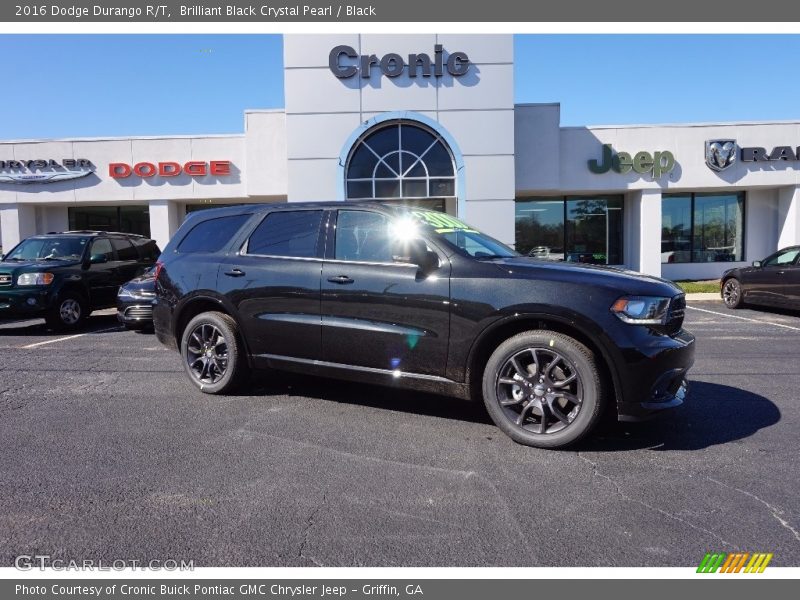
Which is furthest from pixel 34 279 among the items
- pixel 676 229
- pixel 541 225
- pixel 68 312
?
pixel 676 229

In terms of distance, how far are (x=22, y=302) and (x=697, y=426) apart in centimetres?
1009

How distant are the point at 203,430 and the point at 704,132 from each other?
64.9ft

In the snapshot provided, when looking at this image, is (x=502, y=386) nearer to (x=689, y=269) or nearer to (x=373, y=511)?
(x=373, y=511)

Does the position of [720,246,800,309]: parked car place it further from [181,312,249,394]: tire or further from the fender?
[181,312,249,394]: tire

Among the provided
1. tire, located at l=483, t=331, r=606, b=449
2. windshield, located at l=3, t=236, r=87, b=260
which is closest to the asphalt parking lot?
tire, located at l=483, t=331, r=606, b=449

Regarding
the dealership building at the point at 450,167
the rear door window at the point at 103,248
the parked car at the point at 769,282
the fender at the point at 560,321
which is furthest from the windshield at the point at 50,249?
the parked car at the point at 769,282

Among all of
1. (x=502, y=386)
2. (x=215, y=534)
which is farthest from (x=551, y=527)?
(x=215, y=534)

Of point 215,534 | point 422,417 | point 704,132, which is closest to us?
point 215,534

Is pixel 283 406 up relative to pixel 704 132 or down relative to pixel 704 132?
down

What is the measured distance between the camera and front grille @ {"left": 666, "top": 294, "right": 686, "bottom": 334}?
3865mm

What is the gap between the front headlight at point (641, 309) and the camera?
3736 millimetres

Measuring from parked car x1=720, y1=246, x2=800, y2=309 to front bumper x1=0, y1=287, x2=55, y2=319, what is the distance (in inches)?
547

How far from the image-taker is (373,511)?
3.04m

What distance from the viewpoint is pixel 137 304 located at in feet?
29.6
